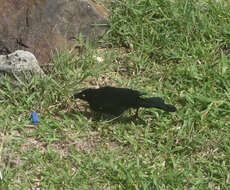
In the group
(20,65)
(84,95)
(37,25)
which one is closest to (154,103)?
(84,95)

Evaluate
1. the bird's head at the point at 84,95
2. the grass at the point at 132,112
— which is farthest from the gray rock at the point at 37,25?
the bird's head at the point at 84,95

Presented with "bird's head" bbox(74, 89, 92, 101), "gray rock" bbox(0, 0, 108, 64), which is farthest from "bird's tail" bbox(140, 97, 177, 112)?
"gray rock" bbox(0, 0, 108, 64)

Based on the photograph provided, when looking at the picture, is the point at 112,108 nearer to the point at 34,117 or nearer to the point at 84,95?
the point at 84,95

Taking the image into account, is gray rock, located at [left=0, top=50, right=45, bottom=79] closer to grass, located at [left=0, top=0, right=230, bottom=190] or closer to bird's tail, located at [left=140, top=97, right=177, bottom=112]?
grass, located at [left=0, top=0, right=230, bottom=190]

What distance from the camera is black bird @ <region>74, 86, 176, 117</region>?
173 inches

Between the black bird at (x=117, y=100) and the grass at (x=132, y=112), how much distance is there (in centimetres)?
20

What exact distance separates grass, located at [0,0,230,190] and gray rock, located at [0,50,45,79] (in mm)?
102

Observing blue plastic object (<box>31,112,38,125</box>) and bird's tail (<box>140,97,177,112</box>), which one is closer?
bird's tail (<box>140,97,177,112</box>)

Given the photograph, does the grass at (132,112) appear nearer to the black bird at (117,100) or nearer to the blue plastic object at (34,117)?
the blue plastic object at (34,117)

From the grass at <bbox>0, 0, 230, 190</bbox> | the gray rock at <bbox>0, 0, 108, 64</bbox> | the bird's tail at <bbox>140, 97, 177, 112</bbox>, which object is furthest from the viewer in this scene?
the gray rock at <bbox>0, 0, 108, 64</bbox>

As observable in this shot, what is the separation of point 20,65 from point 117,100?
1.08 meters

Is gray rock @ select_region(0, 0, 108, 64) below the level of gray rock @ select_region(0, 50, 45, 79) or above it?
above

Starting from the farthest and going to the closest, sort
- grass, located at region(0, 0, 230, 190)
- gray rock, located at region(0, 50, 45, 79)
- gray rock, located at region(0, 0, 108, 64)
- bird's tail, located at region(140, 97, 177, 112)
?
gray rock, located at region(0, 0, 108, 64)
gray rock, located at region(0, 50, 45, 79)
bird's tail, located at region(140, 97, 177, 112)
grass, located at region(0, 0, 230, 190)

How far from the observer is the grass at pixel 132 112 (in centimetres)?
417
